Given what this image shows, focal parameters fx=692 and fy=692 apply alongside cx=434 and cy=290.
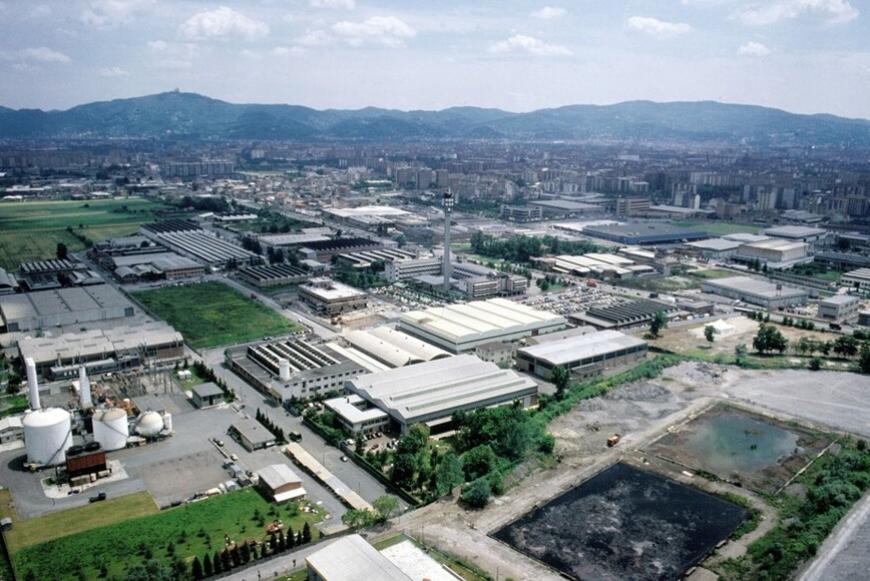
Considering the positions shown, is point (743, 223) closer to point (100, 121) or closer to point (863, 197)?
point (863, 197)

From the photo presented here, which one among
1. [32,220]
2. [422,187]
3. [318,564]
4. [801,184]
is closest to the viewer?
[318,564]

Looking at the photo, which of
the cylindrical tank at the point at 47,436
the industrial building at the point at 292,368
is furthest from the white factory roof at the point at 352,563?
the industrial building at the point at 292,368

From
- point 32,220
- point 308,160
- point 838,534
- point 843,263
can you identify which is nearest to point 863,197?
point 843,263

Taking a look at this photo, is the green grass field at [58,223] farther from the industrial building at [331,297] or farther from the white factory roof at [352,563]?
the white factory roof at [352,563]

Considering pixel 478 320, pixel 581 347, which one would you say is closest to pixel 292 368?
pixel 478 320

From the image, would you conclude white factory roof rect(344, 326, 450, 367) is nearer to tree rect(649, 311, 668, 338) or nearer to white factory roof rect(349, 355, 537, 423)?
white factory roof rect(349, 355, 537, 423)
